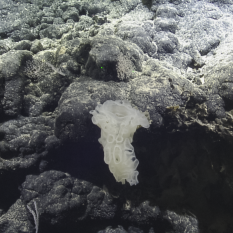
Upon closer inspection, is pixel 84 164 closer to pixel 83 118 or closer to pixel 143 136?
pixel 83 118

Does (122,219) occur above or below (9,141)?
below

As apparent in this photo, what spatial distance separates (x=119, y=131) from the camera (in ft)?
8.27

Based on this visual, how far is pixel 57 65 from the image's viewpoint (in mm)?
3105

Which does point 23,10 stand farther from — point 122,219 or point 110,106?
point 122,219

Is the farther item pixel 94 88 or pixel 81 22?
pixel 81 22

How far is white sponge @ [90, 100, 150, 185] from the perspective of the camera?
2486 millimetres

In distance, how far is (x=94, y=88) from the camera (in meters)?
2.68

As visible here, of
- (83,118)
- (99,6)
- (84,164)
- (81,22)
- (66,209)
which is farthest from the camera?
(99,6)

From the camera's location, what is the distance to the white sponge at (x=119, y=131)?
2.49 m

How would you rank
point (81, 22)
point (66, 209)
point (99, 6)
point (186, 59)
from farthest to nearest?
point (99, 6) → point (81, 22) → point (186, 59) → point (66, 209)

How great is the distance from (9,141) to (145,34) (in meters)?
3.02

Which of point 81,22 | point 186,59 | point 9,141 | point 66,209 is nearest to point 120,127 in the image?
point 66,209

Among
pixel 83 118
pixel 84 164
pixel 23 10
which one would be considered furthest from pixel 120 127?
pixel 23 10

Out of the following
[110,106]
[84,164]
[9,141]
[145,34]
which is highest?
[145,34]
